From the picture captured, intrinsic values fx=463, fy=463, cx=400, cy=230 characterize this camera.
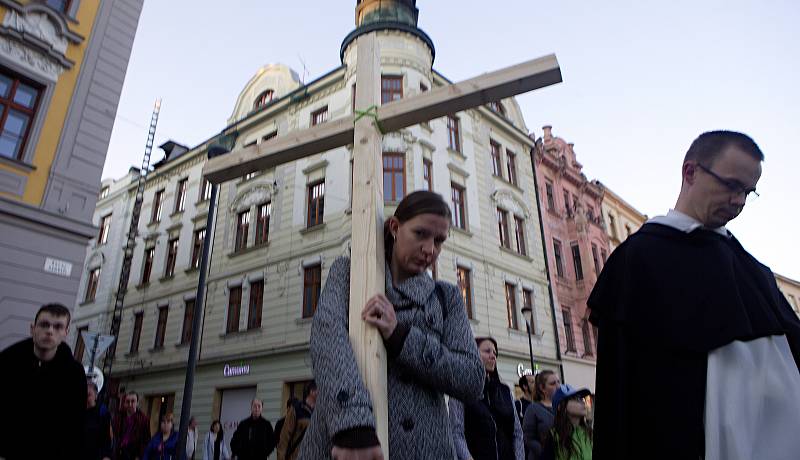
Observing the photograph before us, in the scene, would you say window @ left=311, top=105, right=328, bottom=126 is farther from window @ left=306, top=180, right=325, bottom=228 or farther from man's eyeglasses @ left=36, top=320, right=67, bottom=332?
man's eyeglasses @ left=36, top=320, right=67, bottom=332

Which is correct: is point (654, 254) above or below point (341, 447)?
above

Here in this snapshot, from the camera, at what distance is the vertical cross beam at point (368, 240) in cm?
177

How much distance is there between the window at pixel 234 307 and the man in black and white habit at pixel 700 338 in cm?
1813

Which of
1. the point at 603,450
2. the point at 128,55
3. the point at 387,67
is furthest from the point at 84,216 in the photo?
the point at 387,67

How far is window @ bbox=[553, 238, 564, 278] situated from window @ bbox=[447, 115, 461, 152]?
749 centimetres

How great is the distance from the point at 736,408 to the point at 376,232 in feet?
4.92

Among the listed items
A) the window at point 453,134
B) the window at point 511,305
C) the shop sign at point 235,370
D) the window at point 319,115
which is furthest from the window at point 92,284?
the window at point 511,305

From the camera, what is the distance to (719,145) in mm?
1977

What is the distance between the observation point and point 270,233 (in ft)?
61.0

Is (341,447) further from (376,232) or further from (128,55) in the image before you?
(128,55)

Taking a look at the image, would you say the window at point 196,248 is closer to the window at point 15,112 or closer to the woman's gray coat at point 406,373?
the window at point 15,112

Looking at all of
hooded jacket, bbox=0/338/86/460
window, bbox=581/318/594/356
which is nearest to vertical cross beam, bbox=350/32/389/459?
hooded jacket, bbox=0/338/86/460

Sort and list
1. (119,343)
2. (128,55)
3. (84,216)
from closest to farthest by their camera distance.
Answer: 1. (84,216)
2. (128,55)
3. (119,343)

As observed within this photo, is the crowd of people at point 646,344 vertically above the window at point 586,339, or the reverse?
the window at point 586,339
